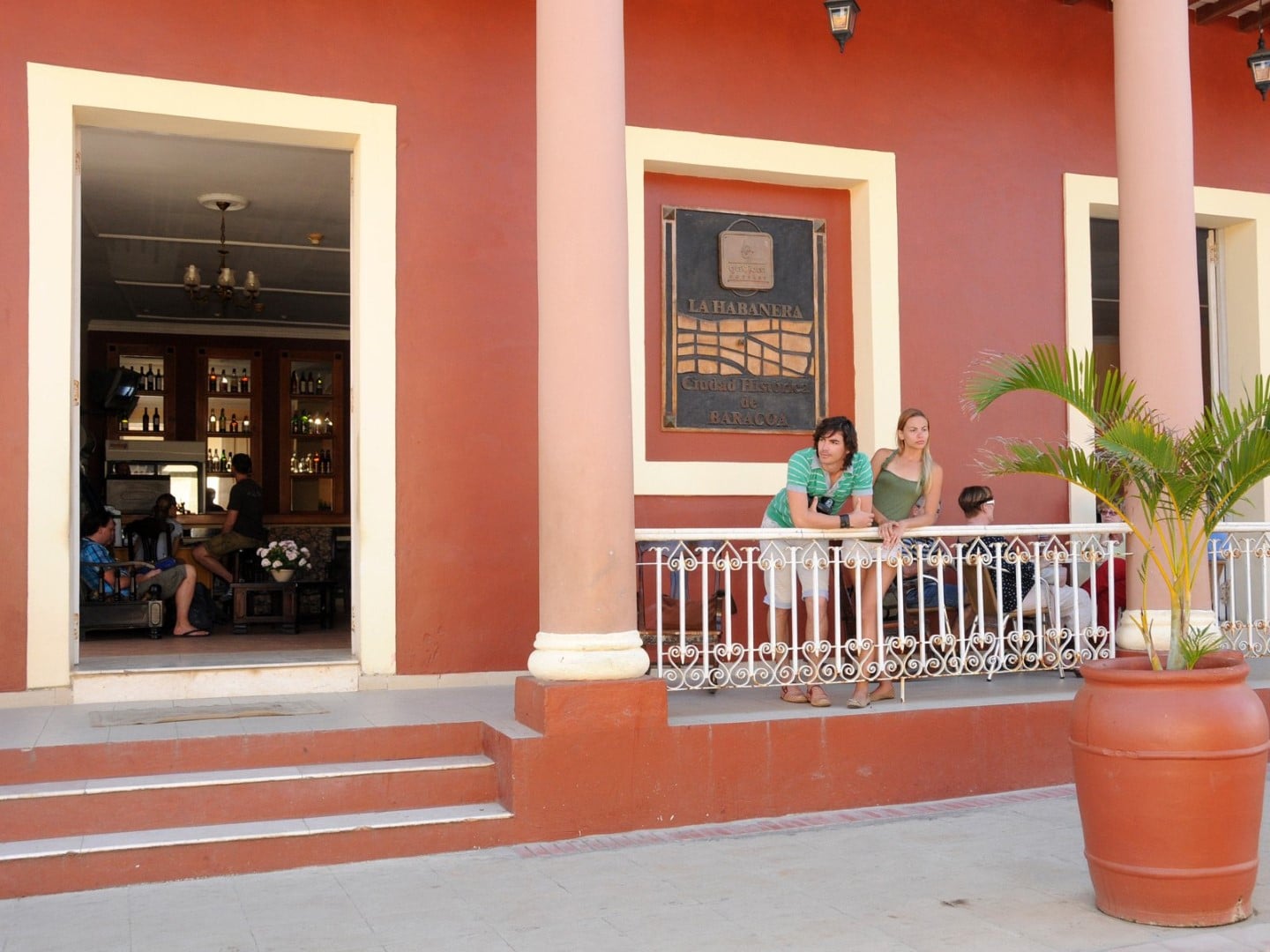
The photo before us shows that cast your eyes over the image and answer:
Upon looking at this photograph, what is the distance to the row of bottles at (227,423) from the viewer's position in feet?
47.2

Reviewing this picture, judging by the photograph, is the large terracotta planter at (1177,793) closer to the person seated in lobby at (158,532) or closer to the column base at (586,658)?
the column base at (586,658)

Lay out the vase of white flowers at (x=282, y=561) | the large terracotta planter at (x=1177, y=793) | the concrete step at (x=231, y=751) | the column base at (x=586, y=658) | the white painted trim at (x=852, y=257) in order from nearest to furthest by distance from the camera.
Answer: the large terracotta planter at (x=1177, y=793), the concrete step at (x=231, y=751), the column base at (x=586, y=658), the white painted trim at (x=852, y=257), the vase of white flowers at (x=282, y=561)

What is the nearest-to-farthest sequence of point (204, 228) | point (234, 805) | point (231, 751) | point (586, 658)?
1. point (234, 805)
2. point (231, 751)
3. point (586, 658)
4. point (204, 228)

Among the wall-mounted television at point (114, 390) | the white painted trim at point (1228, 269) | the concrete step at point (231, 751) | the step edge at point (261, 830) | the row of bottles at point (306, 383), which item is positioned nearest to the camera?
the step edge at point (261, 830)

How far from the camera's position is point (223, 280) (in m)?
11.2

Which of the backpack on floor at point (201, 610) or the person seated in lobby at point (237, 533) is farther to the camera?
the person seated in lobby at point (237, 533)

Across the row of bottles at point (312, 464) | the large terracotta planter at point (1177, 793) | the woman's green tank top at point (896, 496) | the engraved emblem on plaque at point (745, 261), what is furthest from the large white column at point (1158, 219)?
the row of bottles at point (312, 464)

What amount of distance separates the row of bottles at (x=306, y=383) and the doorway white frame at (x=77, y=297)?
7537 mm

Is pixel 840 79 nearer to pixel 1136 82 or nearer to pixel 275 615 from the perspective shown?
pixel 1136 82

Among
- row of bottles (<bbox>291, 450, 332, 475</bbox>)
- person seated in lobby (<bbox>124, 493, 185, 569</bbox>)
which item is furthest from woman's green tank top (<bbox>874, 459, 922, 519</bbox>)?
row of bottles (<bbox>291, 450, 332, 475</bbox>)

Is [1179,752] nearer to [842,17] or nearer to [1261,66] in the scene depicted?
[842,17]

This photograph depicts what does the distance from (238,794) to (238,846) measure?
309mm

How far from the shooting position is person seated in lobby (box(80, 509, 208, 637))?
9047mm

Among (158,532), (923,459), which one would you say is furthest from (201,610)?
(923,459)
